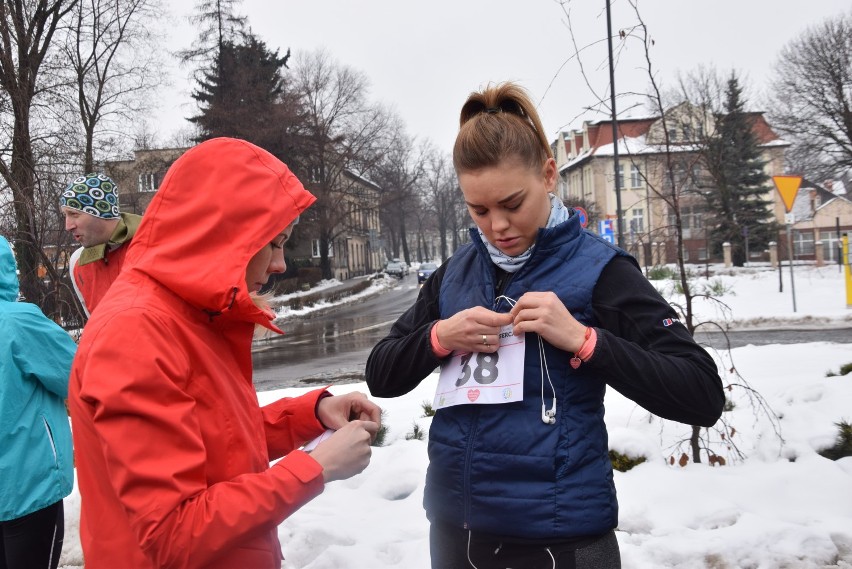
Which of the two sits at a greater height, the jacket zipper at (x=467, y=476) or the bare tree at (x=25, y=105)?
the bare tree at (x=25, y=105)

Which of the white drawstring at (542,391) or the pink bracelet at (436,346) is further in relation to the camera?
the pink bracelet at (436,346)

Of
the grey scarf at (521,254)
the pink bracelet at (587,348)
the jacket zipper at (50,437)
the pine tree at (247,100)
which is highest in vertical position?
the pine tree at (247,100)

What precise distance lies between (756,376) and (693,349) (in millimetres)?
5703

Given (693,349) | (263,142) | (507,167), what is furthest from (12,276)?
(263,142)

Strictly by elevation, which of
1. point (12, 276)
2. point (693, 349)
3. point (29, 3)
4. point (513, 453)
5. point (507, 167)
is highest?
point (29, 3)

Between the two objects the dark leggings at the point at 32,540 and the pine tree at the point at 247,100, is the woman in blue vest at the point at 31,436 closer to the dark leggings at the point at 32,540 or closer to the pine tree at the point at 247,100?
the dark leggings at the point at 32,540

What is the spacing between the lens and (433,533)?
6.49ft

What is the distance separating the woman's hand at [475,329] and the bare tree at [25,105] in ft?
24.1

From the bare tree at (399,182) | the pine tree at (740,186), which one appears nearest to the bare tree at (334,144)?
the bare tree at (399,182)

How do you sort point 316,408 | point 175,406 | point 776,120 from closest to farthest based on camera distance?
point 175,406 → point 316,408 → point 776,120

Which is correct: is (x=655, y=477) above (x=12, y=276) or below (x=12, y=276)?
below

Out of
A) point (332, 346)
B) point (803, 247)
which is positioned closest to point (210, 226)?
point (332, 346)

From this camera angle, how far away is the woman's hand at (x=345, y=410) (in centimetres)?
196

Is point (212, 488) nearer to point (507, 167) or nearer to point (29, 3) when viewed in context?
point (507, 167)
